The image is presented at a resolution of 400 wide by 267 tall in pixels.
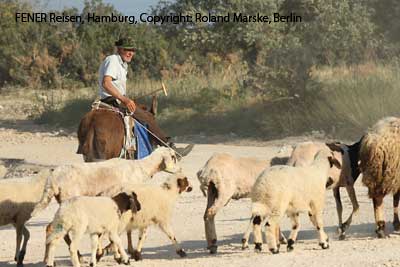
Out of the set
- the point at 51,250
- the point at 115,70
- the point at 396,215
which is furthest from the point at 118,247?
the point at 396,215

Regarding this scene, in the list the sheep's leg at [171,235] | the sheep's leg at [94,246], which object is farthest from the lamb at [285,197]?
the sheep's leg at [94,246]

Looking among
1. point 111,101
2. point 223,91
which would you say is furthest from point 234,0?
point 111,101

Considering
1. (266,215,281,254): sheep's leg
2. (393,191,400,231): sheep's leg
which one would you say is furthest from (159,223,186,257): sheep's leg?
(393,191,400,231): sheep's leg

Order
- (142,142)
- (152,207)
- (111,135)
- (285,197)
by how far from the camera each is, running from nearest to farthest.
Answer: (285,197), (152,207), (111,135), (142,142)

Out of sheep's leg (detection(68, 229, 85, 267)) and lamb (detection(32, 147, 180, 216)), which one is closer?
sheep's leg (detection(68, 229, 85, 267))

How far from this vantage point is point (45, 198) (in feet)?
40.3

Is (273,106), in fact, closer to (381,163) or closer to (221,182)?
(381,163)

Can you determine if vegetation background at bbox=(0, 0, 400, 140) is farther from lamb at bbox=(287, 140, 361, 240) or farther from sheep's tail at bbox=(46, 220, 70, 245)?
sheep's tail at bbox=(46, 220, 70, 245)

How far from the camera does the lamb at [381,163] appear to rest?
12617 mm

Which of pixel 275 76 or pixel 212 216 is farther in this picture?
pixel 275 76

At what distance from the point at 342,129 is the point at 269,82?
4524 mm

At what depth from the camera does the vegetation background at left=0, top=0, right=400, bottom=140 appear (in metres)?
26.2

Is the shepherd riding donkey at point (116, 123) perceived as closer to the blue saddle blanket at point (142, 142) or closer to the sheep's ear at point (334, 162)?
the blue saddle blanket at point (142, 142)

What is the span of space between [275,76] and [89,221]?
18.0 m
